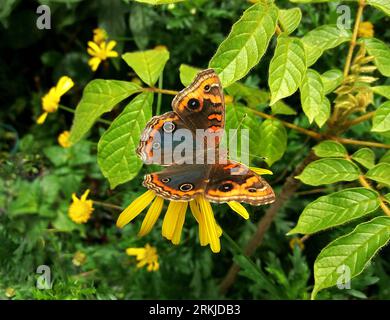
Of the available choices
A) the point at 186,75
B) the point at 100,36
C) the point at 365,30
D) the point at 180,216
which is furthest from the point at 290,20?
the point at 100,36

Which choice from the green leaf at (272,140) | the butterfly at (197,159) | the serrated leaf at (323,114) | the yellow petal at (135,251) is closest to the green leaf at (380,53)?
the serrated leaf at (323,114)

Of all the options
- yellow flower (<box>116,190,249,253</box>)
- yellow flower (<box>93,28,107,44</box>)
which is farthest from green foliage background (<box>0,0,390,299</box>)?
yellow flower (<box>116,190,249,253</box>)

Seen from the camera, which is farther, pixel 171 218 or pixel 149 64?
pixel 149 64

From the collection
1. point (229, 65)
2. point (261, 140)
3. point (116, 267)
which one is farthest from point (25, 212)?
point (229, 65)

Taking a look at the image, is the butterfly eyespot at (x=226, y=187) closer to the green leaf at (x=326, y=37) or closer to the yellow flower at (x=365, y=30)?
the green leaf at (x=326, y=37)

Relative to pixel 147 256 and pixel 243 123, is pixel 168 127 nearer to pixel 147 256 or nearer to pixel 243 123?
pixel 243 123

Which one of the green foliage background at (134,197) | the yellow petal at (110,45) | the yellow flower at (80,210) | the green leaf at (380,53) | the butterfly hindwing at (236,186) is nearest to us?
the butterfly hindwing at (236,186)
